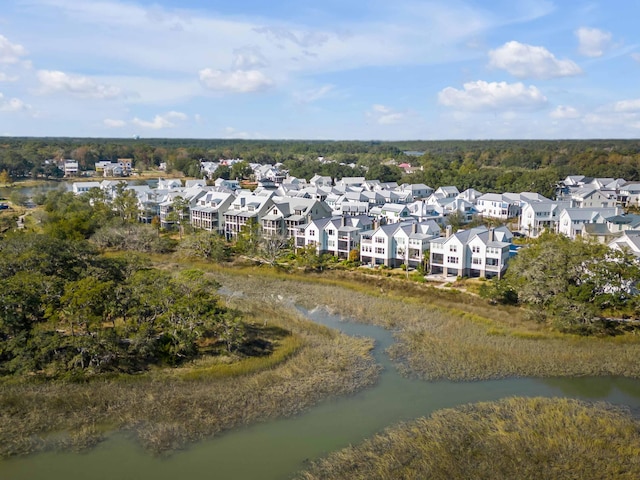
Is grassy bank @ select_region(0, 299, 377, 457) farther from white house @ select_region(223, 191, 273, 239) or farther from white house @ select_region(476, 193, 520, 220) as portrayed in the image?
white house @ select_region(476, 193, 520, 220)

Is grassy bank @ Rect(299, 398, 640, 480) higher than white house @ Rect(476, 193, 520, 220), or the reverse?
white house @ Rect(476, 193, 520, 220)

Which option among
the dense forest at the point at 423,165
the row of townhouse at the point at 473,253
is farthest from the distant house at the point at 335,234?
the dense forest at the point at 423,165

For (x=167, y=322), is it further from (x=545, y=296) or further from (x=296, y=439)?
(x=545, y=296)

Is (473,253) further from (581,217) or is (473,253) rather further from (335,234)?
(581,217)

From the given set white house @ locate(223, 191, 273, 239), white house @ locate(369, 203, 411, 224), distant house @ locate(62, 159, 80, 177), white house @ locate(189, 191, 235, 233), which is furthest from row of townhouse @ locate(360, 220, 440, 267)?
distant house @ locate(62, 159, 80, 177)

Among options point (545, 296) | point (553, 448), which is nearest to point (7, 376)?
point (553, 448)

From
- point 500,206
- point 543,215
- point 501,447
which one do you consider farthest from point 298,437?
point 500,206
